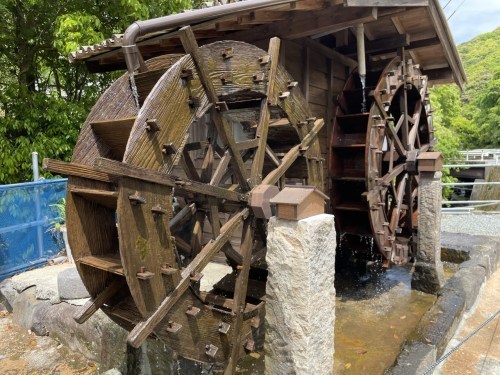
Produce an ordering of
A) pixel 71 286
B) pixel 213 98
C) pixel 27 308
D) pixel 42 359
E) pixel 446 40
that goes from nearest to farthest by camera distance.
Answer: pixel 213 98
pixel 42 359
pixel 71 286
pixel 27 308
pixel 446 40

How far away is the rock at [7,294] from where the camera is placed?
5004 millimetres

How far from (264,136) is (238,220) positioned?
803 mm

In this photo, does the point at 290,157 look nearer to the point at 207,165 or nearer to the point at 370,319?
Result: the point at 207,165

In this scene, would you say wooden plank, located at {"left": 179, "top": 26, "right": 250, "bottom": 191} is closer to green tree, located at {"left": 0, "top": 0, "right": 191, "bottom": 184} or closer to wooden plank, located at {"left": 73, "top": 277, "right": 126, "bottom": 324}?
wooden plank, located at {"left": 73, "top": 277, "right": 126, "bottom": 324}

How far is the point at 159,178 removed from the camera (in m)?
2.32

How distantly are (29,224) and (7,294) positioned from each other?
1.04 m

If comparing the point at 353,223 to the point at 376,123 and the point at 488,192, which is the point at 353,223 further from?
the point at 488,192

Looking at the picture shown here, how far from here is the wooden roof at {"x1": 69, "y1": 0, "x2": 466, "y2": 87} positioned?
11.1ft

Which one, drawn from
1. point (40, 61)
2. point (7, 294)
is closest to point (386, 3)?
point (7, 294)

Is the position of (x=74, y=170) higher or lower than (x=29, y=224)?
higher

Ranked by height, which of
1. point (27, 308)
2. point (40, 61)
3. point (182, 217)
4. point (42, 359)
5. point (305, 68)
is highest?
point (40, 61)

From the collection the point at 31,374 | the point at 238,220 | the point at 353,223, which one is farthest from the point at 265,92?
the point at 31,374

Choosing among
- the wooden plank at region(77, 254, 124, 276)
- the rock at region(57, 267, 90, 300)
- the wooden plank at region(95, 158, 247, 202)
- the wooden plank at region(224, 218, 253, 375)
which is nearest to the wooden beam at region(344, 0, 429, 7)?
the wooden plank at region(95, 158, 247, 202)

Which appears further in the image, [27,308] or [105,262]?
[27,308]
